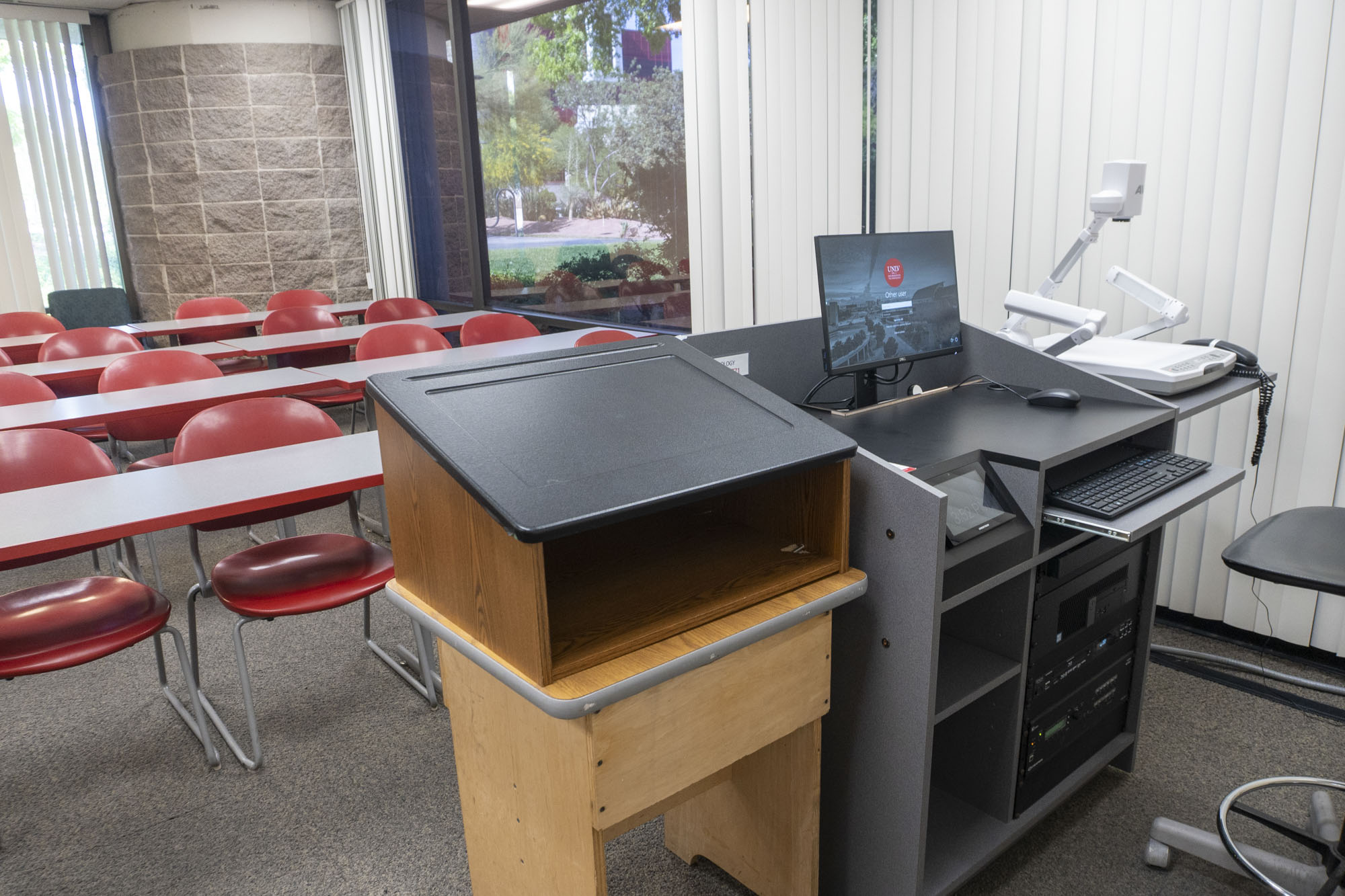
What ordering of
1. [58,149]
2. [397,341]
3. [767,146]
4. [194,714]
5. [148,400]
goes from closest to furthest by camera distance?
[194,714]
[148,400]
[767,146]
[397,341]
[58,149]

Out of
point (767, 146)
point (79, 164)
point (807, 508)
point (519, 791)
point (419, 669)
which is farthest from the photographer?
point (79, 164)

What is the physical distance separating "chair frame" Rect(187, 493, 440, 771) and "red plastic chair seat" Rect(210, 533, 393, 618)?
5 cm

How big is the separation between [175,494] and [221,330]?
3.77m

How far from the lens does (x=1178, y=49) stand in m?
2.43

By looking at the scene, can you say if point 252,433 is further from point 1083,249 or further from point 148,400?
point 1083,249

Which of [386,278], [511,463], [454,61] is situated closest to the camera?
[511,463]

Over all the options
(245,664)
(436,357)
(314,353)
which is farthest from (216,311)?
(245,664)

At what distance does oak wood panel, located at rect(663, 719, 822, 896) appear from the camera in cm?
156

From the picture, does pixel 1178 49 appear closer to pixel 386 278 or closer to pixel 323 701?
pixel 323 701

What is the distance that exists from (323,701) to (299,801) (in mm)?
481

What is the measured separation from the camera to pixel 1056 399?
1.91 metres

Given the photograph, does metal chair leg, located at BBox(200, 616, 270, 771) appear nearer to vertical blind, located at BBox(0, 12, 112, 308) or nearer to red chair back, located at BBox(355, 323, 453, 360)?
red chair back, located at BBox(355, 323, 453, 360)

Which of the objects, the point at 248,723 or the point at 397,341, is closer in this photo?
the point at 248,723

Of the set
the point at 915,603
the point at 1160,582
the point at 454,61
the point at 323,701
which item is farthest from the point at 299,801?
the point at 454,61
